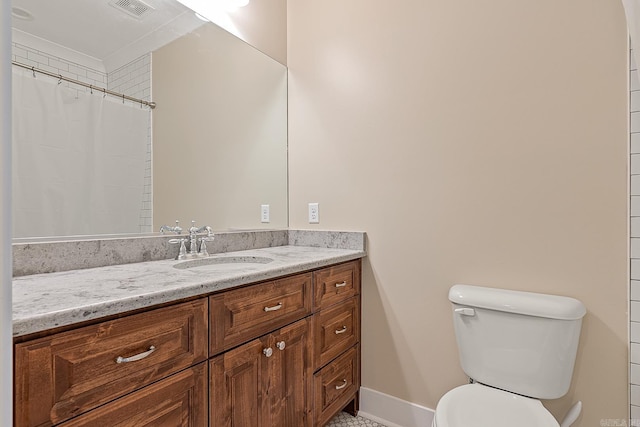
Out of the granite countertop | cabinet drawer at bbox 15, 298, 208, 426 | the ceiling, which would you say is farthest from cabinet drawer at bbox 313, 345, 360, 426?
the ceiling

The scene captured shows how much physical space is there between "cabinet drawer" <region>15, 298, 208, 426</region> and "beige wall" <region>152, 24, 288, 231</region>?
0.71 metres

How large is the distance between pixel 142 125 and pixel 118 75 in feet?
0.69

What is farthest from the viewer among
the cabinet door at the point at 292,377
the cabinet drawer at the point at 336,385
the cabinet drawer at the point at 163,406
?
the cabinet drawer at the point at 336,385

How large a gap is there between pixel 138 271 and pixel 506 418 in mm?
1335

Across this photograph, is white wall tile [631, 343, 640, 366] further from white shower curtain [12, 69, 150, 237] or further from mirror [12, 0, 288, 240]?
white shower curtain [12, 69, 150, 237]

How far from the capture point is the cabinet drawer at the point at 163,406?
774 mm

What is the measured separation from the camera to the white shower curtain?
1119 millimetres

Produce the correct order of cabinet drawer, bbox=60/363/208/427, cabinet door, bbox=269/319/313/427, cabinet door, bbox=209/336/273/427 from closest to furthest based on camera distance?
cabinet drawer, bbox=60/363/208/427, cabinet door, bbox=209/336/273/427, cabinet door, bbox=269/319/313/427

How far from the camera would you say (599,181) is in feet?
4.12

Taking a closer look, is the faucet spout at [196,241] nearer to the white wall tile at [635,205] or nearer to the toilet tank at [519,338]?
the toilet tank at [519,338]

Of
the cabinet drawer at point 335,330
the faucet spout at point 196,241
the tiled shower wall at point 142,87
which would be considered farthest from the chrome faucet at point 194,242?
the cabinet drawer at point 335,330

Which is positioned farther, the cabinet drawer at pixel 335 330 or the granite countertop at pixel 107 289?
the cabinet drawer at pixel 335 330

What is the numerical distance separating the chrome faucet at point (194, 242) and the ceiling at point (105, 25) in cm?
75

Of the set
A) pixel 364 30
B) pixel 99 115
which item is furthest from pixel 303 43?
pixel 99 115
